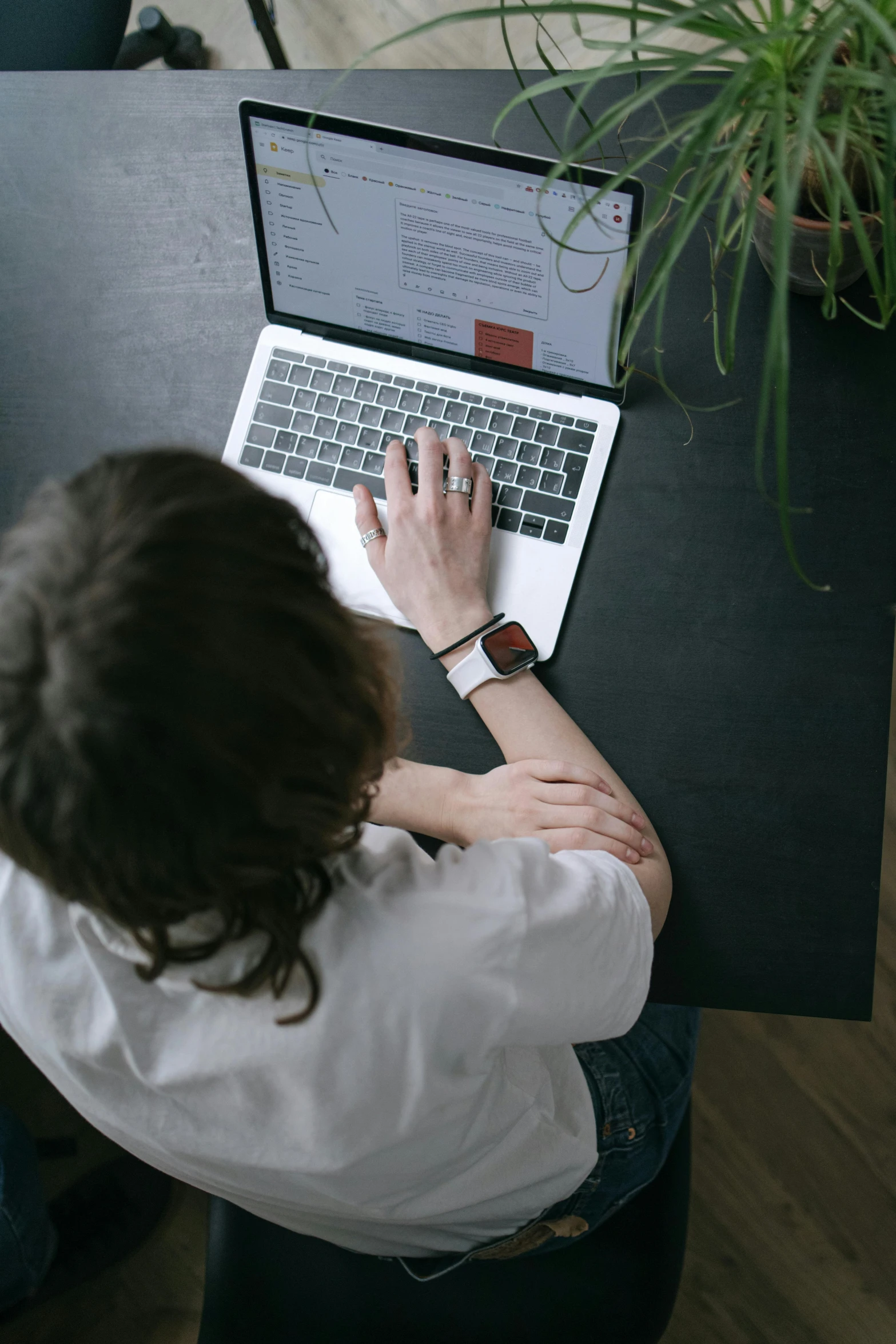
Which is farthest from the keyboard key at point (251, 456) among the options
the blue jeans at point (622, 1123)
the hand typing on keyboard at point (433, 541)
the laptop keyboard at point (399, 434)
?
the blue jeans at point (622, 1123)

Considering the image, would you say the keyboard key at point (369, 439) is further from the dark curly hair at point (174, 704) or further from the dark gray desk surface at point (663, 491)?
the dark curly hair at point (174, 704)

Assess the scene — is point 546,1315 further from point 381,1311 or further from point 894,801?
point 894,801

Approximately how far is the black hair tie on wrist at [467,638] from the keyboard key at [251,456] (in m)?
0.26

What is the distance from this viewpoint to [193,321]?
38.5 inches

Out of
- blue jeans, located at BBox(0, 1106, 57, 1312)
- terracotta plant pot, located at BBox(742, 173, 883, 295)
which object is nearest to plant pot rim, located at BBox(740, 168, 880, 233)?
terracotta plant pot, located at BBox(742, 173, 883, 295)

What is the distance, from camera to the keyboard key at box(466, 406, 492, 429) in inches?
36.1

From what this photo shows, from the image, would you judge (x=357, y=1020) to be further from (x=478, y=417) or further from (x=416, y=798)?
(x=478, y=417)

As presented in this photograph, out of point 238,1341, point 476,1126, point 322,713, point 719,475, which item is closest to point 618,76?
point 719,475

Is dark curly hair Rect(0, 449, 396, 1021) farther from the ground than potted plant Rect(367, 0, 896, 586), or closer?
closer

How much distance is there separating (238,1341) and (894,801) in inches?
45.6

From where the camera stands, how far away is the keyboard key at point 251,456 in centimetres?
94

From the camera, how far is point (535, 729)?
84 centimetres

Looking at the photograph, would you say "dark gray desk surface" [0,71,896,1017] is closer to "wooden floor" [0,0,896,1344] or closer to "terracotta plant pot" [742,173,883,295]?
"terracotta plant pot" [742,173,883,295]

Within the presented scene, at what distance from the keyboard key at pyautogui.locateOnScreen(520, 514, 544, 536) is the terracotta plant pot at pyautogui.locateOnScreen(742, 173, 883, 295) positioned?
291 millimetres
